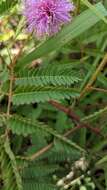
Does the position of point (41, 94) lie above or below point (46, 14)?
below

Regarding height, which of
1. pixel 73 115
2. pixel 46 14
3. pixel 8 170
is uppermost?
pixel 46 14

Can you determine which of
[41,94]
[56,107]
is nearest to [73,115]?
[56,107]

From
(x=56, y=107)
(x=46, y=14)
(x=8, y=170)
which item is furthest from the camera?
(x=56, y=107)

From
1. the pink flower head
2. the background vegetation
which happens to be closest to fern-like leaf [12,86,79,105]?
the background vegetation

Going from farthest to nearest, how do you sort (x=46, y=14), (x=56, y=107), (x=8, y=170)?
(x=56, y=107) → (x=46, y=14) → (x=8, y=170)

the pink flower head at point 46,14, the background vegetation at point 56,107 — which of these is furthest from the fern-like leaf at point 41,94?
the pink flower head at point 46,14

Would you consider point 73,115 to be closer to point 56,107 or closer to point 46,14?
point 56,107
